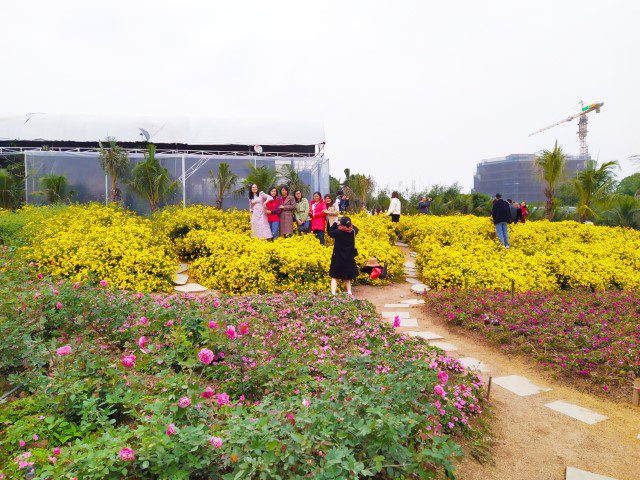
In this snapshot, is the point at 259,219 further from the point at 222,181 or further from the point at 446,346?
the point at 222,181

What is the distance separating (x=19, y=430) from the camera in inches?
98.4

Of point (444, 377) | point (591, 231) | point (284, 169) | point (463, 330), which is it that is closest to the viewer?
point (444, 377)

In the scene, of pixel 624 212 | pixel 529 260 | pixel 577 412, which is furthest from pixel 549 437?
pixel 624 212

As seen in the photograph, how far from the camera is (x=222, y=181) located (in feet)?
50.4

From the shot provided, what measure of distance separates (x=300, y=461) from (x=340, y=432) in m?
0.25

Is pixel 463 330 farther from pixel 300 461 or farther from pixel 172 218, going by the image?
pixel 172 218

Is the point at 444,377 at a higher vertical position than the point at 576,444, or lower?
higher

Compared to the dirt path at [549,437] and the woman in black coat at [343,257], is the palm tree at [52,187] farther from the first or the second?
the dirt path at [549,437]

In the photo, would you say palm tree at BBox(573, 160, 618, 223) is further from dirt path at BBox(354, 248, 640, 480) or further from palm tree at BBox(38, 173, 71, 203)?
palm tree at BBox(38, 173, 71, 203)

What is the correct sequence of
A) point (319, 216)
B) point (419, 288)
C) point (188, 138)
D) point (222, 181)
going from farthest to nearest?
1. point (188, 138)
2. point (222, 181)
3. point (319, 216)
4. point (419, 288)

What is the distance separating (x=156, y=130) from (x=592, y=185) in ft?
62.2

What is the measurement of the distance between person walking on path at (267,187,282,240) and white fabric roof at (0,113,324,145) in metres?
10.3

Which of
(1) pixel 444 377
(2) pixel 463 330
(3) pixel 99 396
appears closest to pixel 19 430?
(3) pixel 99 396

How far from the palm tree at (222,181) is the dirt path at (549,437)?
1217 cm
